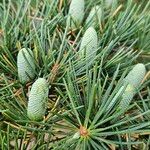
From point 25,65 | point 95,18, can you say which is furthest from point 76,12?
point 25,65

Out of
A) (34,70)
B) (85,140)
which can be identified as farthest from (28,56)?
(85,140)

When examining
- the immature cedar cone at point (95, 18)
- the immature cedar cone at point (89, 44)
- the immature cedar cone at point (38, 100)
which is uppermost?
the immature cedar cone at point (95, 18)

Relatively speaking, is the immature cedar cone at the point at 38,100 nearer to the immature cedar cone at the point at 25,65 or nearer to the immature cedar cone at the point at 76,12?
the immature cedar cone at the point at 25,65

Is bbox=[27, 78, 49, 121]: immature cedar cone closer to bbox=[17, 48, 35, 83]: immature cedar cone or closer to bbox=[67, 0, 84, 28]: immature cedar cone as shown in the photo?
bbox=[17, 48, 35, 83]: immature cedar cone

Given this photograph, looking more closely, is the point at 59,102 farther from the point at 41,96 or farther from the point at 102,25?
the point at 102,25

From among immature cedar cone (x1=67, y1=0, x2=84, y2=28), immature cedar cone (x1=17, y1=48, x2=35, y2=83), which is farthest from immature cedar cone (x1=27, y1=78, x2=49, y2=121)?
immature cedar cone (x1=67, y1=0, x2=84, y2=28)

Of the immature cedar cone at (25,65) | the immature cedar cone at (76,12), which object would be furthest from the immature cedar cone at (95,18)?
the immature cedar cone at (25,65)

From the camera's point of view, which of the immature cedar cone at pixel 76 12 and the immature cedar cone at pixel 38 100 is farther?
the immature cedar cone at pixel 76 12
